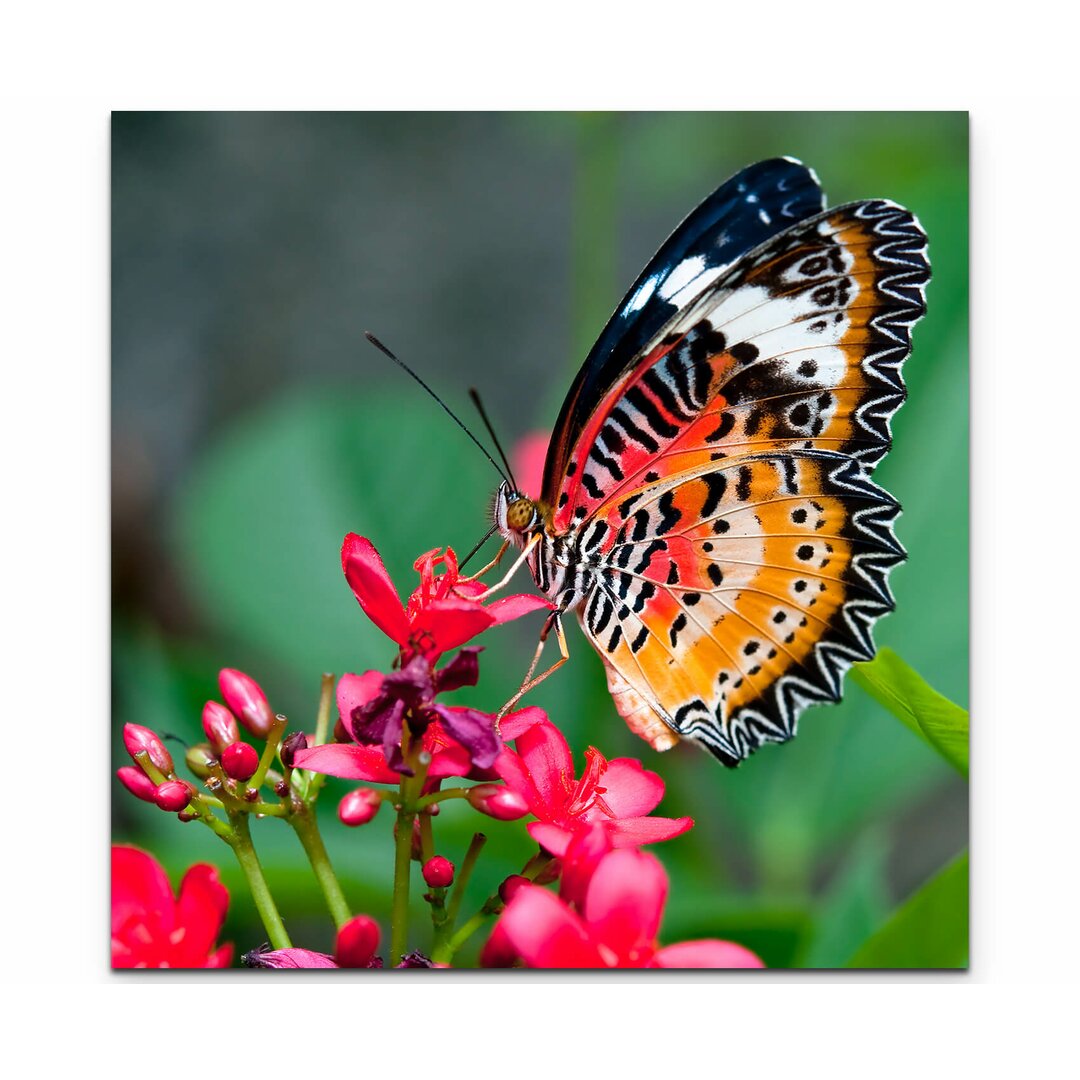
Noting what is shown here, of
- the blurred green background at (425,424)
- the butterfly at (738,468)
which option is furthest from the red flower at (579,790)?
the blurred green background at (425,424)

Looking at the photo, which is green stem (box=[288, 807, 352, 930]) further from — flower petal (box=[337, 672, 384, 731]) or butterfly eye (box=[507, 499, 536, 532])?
butterfly eye (box=[507, 499, 536, 532])

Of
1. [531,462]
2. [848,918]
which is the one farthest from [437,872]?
[531,462]

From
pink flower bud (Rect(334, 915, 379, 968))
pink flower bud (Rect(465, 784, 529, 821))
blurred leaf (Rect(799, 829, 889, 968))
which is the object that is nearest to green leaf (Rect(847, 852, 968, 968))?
blurred leaf (Rect(799, 829, 889, 968))

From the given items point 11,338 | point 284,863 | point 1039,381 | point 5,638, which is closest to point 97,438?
point 11,338

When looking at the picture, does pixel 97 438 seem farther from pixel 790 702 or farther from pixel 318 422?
pixel 790 702

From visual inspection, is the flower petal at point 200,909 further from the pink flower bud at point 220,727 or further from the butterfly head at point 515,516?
the butterfly head at point 515,516

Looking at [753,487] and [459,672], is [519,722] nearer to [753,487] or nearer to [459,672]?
[459,672]
